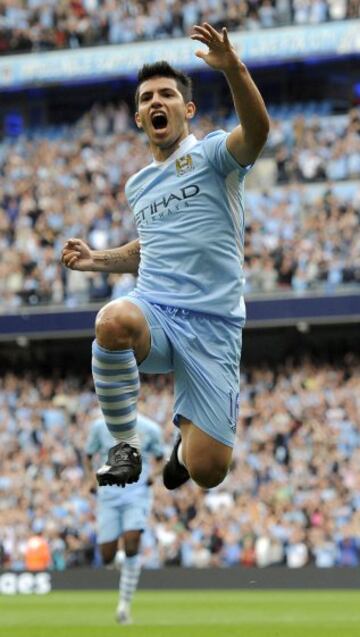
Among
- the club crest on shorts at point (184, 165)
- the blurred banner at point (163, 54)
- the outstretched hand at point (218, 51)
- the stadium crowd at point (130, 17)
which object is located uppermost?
the stadium crowd at point (130, 17)

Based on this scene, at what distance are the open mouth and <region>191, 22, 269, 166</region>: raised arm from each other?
0.49 meters

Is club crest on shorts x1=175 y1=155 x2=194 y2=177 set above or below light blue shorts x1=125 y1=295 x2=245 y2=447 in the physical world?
above

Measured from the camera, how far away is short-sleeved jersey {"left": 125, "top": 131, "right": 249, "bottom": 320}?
859cm

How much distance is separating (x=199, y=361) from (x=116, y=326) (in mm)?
818

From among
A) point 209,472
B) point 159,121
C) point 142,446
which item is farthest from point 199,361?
point 142,446

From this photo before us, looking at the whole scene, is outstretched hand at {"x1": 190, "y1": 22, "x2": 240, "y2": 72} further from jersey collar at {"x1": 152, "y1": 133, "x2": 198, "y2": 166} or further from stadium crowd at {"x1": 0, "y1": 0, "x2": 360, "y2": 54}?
stadium crowd at {"x1": 0, "y1": 0, "x2": 360, "y2": 54}

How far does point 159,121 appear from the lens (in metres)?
8.59

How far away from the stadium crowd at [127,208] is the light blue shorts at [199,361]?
18.1m

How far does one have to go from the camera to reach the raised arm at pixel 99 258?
362 inches

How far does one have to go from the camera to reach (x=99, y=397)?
834cm

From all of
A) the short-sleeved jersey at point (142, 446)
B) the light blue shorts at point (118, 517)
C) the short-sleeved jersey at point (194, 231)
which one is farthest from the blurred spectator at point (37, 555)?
the short-sleeved jersey at point (194, 231)

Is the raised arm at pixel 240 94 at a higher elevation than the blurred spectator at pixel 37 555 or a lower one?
higher
